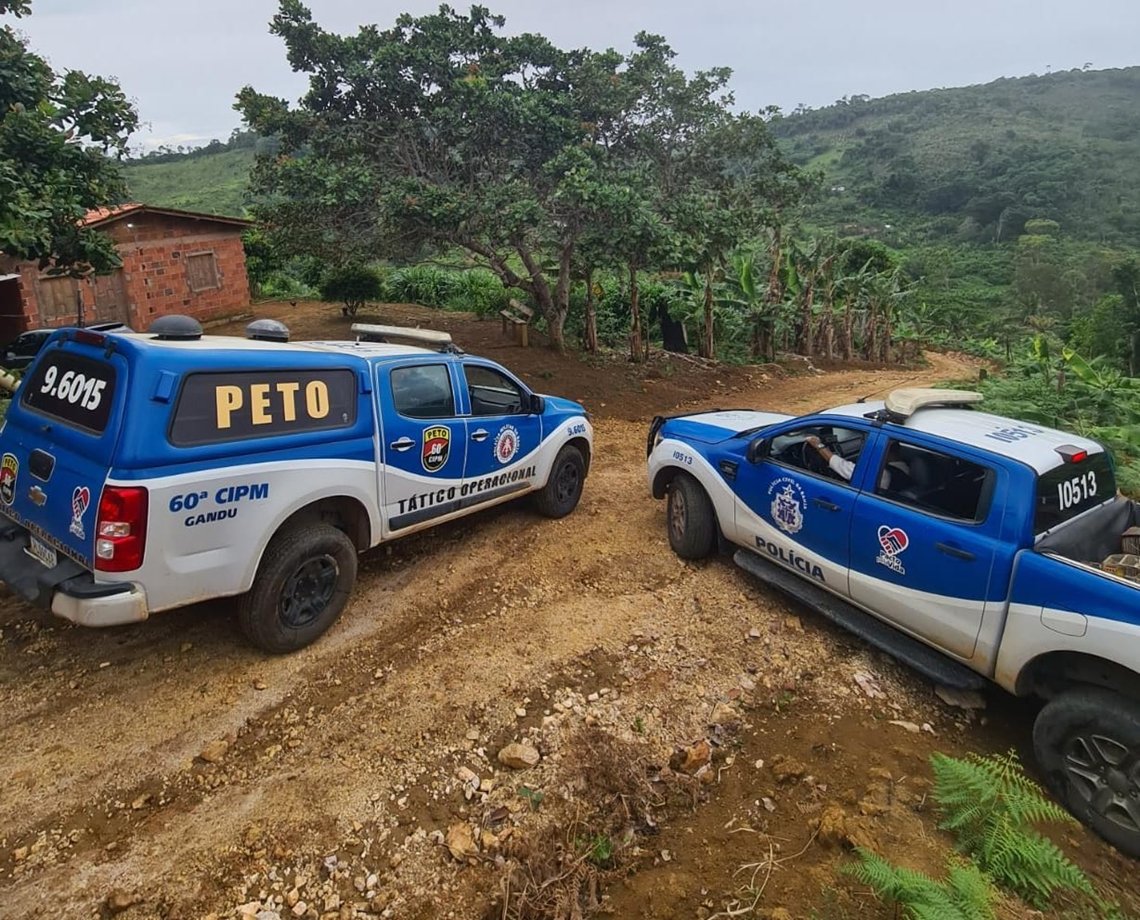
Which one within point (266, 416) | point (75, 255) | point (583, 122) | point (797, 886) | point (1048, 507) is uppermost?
point (583, 122)

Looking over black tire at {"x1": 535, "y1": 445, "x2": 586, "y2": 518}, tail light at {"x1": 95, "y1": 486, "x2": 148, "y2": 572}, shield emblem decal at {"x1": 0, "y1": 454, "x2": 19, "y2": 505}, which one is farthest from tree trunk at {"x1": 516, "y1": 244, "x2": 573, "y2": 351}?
tail light at {"x1": 95, "y1": 486, "x2": 148, "y2": 572}

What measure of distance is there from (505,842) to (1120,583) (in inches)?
122

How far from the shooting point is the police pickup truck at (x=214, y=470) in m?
3.48

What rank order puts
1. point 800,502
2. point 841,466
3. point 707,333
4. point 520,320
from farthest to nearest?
point 707,333 < point 520,320 < point 800,502 < point 841,466

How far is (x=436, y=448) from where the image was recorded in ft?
17.0

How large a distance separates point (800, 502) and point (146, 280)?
1820cm

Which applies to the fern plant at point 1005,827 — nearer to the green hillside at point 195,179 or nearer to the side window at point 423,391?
the side window at point 423,391

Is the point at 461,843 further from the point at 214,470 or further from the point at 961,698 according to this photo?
the point at 961,698

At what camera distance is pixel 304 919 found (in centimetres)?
272

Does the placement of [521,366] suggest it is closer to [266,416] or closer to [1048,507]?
[266,416]

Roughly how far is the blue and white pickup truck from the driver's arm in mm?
11

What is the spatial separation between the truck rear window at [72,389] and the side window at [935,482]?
14.9 feet

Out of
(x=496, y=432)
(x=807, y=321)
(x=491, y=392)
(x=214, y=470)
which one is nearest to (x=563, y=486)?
(x=496, y=432)

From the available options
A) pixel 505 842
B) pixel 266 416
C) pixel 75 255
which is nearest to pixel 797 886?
pixel 505 842
